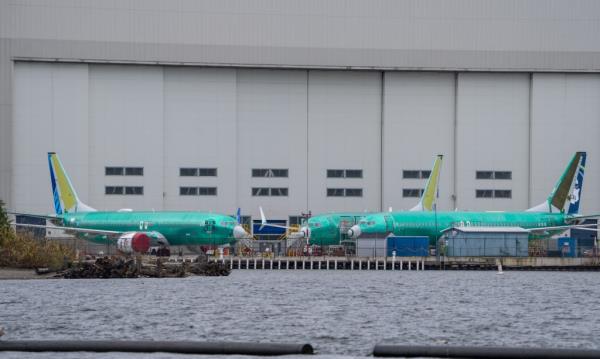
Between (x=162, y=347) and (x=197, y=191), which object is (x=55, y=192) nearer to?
(x=197, y=191)

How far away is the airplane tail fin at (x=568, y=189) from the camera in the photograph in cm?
9544

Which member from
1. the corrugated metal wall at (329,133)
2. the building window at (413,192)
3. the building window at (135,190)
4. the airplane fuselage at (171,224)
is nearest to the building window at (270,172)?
the corrugated metal wall at (329,133)

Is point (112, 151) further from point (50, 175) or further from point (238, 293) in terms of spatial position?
point (238, 293)

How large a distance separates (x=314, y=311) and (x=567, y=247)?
57506mm

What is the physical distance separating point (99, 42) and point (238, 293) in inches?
1867

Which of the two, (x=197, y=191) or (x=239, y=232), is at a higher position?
(x=197, y=191)

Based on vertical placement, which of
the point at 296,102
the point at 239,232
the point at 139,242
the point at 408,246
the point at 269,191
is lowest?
the point at 408,246

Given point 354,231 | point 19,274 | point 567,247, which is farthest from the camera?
point 567,247

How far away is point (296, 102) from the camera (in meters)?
101

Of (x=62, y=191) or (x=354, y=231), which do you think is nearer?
(x=354, y=231)

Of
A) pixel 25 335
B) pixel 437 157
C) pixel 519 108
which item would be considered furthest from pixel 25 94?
pixel 25 335

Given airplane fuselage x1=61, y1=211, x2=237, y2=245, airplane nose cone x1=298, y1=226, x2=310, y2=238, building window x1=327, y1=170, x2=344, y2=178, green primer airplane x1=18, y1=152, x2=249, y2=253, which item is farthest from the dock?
building window x1=327, y1=170, x2=344, y2=178

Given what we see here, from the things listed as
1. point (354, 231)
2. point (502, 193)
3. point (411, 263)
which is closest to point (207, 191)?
point (354, 231)

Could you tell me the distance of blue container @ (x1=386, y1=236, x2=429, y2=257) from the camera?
91188 mm
